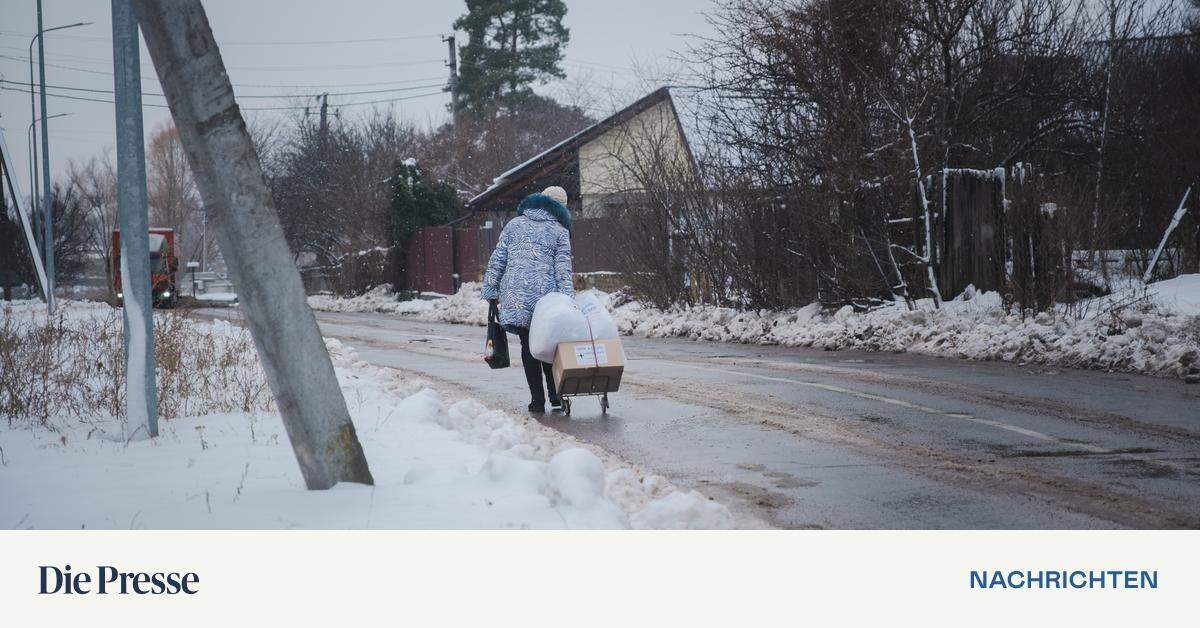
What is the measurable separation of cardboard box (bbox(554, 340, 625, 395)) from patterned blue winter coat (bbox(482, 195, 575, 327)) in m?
0.63

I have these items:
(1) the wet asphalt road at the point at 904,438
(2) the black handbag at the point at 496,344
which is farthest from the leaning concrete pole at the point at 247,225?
(2) the black handbag at the point at 496,344

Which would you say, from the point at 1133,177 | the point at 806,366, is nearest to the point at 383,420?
the point at 806,366

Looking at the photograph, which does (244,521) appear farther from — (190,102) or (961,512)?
(961,512)

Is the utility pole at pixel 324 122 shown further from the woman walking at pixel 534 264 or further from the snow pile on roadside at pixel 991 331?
the woman walking at pixel 534 264

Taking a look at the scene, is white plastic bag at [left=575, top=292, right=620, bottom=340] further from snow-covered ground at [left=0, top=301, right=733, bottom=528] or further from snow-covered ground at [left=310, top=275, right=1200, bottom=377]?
snow-covered ground at [left=310, top=275, right=1200, bottom=377]

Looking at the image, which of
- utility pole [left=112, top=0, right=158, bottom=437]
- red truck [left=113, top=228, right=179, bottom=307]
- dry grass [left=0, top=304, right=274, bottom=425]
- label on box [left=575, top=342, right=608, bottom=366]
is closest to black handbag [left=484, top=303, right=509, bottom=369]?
label on box [left=575, top=342, right=608, bottom=366]

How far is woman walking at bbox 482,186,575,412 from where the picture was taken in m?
9.20

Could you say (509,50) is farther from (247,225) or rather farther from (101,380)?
(247,225)

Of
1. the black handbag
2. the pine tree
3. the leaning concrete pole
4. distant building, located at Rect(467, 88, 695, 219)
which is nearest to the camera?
the leaning concrete pole

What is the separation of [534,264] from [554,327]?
751mm

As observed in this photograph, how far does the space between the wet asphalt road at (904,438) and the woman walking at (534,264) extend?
0.60 meters

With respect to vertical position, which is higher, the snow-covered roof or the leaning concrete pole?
the snow-covered roof

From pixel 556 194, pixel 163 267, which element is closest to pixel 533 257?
pixel 556 194

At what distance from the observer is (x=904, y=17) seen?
1730 cm
